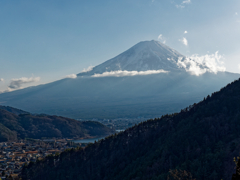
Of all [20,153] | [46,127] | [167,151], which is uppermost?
[46,127]

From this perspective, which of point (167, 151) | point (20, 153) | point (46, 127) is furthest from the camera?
point (46, 127)

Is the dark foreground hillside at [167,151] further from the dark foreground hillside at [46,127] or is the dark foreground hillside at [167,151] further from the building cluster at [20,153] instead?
the dark foreground hillside at [46,127]

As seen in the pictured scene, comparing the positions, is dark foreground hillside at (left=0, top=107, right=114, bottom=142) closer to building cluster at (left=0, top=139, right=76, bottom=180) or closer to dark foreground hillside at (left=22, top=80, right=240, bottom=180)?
building cluster at (left=0, top=139, right=76, bottom=180)

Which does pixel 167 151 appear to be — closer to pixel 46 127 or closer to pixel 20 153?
pixel 20 153

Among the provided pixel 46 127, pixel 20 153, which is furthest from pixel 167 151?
pixel 46 127

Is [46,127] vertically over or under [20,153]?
over

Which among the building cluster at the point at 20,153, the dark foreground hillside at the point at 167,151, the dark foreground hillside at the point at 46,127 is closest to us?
the dark foreground hillside at the point at 167,151

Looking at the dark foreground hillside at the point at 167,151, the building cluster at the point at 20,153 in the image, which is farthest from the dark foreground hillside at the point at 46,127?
the dark foreground hillside at the point at 167,151

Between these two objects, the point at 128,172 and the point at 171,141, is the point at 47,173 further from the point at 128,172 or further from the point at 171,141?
the point at 171,141
